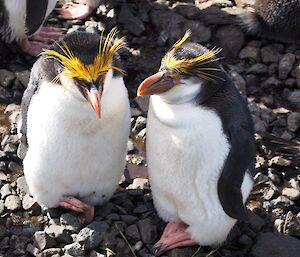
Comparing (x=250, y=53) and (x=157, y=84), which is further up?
(x=157, y=84)

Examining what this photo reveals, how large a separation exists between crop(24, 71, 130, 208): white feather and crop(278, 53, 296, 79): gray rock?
130 centimetres

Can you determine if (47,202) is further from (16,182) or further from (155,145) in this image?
(155,145)

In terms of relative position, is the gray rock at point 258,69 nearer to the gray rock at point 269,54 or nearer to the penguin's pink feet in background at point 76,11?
the gray rock at point 269,54

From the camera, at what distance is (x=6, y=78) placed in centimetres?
389

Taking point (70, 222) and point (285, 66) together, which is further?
point (285, 66)

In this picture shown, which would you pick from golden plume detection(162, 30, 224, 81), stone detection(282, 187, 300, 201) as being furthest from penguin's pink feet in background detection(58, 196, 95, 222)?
stone detection(282, 187, 300, 201)

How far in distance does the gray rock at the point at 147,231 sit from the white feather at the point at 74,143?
→ 19 cm

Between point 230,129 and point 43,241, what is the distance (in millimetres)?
855

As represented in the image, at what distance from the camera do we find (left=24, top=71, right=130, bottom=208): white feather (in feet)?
9.09

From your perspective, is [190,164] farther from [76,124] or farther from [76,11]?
[76,11]

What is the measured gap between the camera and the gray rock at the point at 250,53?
13.6 feet

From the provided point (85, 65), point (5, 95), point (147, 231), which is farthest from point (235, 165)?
point (5, 95)

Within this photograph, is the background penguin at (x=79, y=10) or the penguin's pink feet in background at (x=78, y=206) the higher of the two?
the background penguin at (x=79, y=10)

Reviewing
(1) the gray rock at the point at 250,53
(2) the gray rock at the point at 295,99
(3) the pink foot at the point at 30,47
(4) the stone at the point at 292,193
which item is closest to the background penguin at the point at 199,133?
(4) the stone at the point at 292,193
